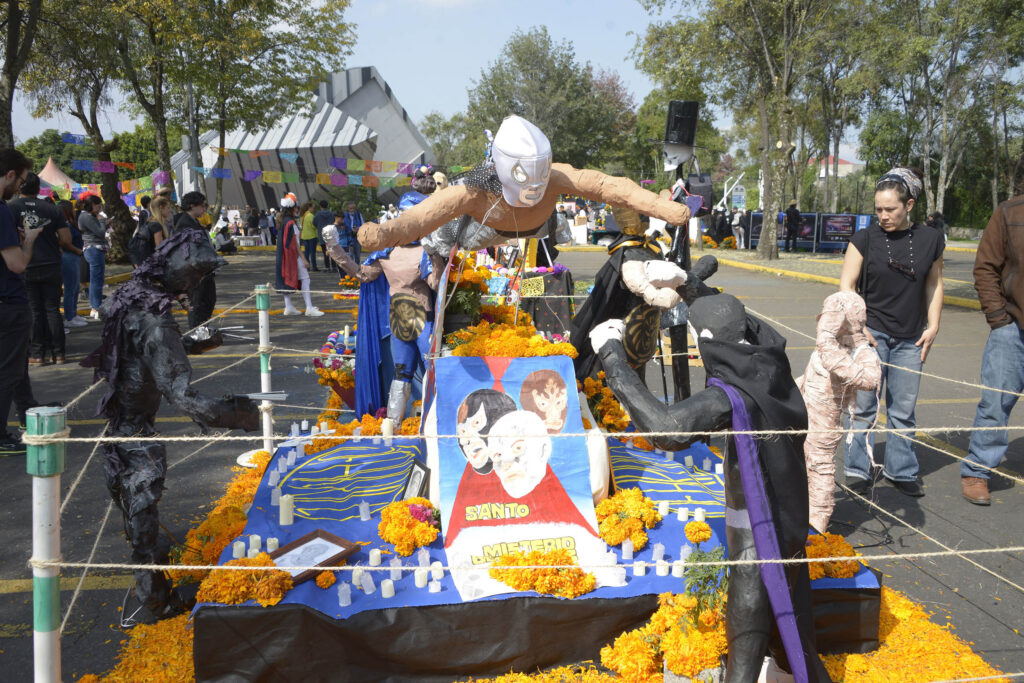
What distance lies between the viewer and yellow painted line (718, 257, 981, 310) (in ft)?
46.6

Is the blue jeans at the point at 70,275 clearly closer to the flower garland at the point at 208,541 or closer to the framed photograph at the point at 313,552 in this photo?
the flower garland at the point at 208,541

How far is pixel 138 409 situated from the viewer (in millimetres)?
3736

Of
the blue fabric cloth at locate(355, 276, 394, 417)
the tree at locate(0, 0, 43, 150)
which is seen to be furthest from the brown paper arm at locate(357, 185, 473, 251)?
the tree at locate(0, 0, 43, 150)

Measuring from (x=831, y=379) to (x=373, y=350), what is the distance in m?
3.83

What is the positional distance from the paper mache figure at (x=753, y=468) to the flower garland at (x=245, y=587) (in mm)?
1768

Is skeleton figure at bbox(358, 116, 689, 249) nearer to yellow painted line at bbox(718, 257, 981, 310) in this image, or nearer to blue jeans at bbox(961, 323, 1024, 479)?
blue jeans at bbox(961, 323, 1024, 479)

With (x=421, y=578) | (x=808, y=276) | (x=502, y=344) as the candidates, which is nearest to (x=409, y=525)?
(x=421, y=578)

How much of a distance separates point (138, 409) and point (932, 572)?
454 cm

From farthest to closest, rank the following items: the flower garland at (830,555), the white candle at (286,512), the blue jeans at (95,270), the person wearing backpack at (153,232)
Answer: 1. the blue jeans at (95,270)
2. the person wearing backpack at (153,232)
3. the white candle at (286,512)
4. the flower garland at (830,555)

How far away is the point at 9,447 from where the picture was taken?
6.12 meters

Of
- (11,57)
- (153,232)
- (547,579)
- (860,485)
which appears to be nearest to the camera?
(547,579)

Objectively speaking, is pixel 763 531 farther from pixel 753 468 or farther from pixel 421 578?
pixel 421 578

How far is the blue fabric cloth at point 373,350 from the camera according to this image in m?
6.43

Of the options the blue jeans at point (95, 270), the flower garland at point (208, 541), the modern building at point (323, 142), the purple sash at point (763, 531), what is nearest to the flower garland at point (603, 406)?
the flower garland at point (208, 541)
